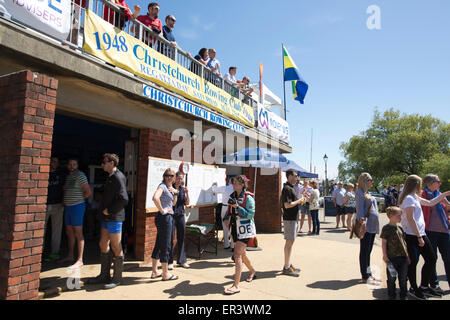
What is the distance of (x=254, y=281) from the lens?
16.1 ft

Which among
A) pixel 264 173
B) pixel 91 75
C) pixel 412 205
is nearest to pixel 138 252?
pixel 91 75

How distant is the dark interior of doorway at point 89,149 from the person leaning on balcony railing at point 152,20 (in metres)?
2.16

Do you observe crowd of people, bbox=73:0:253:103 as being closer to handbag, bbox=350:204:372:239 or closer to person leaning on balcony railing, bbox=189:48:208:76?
person leaning on balcony railing, bbox=189:48:208:76

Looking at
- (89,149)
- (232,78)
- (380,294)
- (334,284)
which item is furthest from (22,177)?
(232,78)

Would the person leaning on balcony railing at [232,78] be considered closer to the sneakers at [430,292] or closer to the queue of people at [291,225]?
the queue of people at [291,225]

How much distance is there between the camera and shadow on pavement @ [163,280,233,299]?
4219mm

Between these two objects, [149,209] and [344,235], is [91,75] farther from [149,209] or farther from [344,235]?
[344,235]

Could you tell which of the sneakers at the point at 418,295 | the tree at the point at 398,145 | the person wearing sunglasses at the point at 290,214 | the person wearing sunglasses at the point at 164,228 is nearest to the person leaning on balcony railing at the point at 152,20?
the person wearing sunglasses at the point at 164,228

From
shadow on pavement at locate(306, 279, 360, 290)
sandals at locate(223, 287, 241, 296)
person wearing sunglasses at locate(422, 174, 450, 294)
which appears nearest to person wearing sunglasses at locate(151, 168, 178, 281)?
sandals at locate(223, 287, 241, 296)

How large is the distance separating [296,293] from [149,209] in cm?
325

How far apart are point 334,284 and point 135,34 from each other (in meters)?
6.27

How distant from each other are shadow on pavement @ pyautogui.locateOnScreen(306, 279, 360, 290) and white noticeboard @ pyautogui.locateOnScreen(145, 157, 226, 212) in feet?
11.3

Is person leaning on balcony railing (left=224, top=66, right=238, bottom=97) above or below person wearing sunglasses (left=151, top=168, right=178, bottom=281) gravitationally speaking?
above
